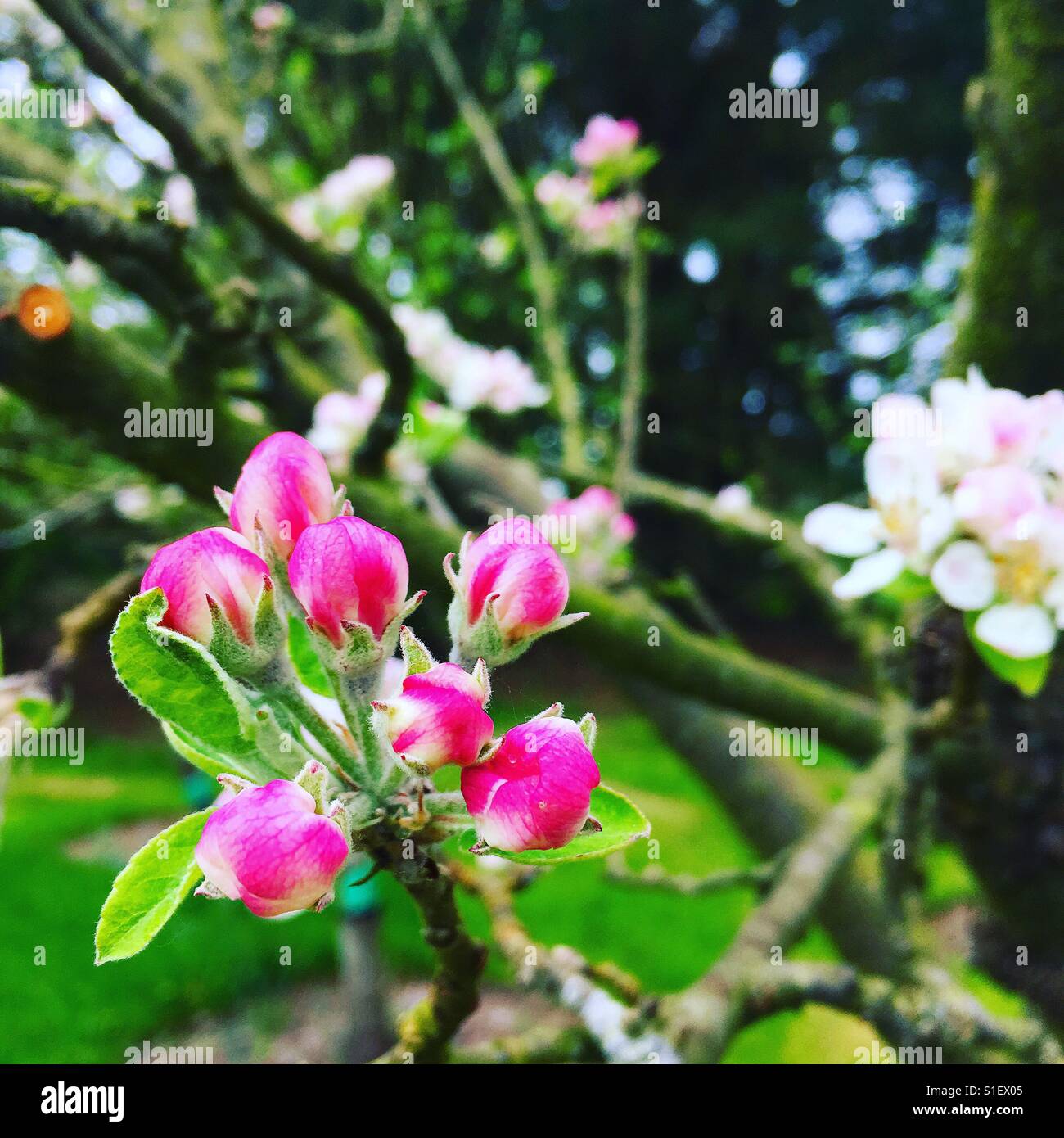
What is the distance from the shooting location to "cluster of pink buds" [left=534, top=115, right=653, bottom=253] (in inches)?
107

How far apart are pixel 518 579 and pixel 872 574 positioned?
0.55 meters

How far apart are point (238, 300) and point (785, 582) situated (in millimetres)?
8011

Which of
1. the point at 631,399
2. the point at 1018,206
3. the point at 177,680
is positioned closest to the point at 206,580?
the point at 177,680

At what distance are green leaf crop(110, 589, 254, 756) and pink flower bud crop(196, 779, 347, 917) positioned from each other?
3.1 inches

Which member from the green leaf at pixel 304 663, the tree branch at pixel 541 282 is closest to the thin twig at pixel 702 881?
the green leaf at pixel 304 663

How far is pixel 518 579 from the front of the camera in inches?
19.1

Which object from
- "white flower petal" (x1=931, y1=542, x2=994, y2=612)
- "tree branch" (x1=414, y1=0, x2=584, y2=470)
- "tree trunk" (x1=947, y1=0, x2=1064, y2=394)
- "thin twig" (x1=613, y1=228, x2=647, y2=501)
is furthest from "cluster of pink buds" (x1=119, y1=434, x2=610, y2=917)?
"tree branch" (x1=414, y1=0, x2=584, y2=470)

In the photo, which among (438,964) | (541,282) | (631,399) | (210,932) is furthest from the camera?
(210,932)

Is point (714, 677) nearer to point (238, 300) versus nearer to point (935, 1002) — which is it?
point (935, 1002)

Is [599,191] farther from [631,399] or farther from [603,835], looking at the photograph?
[603,835]

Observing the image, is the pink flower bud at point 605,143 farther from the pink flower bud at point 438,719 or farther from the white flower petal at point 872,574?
the pink flower bud at point 438,719

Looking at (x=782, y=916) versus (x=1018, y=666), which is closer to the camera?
(x=1018, y=666)

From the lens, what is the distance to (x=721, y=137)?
9.48 m
